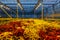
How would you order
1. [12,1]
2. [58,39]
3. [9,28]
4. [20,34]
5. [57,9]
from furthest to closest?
1. [57,9]
2. [12,1]
3. [9,28]
4. [20,34]
5. [58,39]

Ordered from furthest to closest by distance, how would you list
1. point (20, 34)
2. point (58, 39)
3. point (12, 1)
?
point (12, 1) → point (20, 34) → point (58, 39)

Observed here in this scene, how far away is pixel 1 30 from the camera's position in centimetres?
364

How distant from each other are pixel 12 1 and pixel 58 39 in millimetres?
9123

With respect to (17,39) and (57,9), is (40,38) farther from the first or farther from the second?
(57,9)

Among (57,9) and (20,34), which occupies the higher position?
(20,34)

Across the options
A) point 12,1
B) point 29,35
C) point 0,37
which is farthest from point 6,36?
point 12,1

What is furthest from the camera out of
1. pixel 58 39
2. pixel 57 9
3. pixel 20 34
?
pixel 57 9

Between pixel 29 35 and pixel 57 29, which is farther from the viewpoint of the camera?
pixel 57 29

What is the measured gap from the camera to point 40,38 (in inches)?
124

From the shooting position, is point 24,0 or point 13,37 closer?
point 13,37

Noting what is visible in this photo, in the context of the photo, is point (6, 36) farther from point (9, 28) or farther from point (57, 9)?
point (57, 9)

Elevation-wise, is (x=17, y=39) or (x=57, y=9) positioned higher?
(x=17, y=39)

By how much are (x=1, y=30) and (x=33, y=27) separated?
0.73 meters

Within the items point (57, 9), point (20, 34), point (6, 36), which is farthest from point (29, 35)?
point (57, 9)
